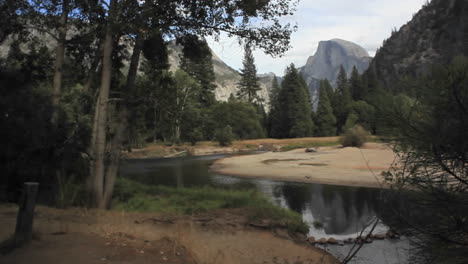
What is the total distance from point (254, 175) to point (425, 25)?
84.7 metres

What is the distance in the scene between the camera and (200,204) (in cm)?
1175

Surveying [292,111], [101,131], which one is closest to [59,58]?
[101,131]

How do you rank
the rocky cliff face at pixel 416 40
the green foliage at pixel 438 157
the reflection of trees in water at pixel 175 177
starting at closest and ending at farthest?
the green foliage at pixel 438 157, the reflection of trees in water at pixel 175 177, the rocky cliff face at pixel 416 40

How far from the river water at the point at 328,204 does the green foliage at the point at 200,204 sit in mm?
1049

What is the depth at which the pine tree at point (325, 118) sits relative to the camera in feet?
205

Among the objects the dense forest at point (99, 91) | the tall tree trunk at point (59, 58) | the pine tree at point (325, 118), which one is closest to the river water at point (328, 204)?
the dense forest at point (99, 91)

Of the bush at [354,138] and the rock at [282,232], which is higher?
the bush at [354,138]

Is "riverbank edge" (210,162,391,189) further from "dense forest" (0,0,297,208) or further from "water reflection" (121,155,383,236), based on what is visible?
"dense forest" (0,0,297,208)

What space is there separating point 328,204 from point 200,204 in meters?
6.29

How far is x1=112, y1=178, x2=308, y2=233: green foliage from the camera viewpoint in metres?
10.6

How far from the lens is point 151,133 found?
1115 centimetres

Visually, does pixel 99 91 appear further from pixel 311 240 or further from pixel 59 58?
pixel 311 240

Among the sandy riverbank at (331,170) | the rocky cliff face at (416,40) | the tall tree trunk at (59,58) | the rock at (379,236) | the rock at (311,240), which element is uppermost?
the rocky cliff face at (416,40)

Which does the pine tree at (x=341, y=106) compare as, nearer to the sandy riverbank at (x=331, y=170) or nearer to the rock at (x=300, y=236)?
the sandy riverbank at (x=331, y=170)
